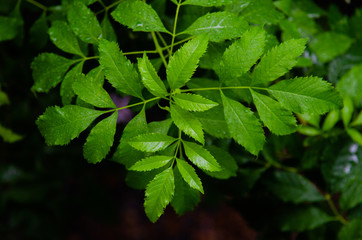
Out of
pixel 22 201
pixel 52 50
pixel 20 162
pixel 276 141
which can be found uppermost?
pixel 52 50

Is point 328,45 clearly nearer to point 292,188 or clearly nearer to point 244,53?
point 292,188

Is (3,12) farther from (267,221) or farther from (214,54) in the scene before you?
(267,221)

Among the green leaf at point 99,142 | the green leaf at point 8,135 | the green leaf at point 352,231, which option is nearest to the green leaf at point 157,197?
the green leaf at point 99,142

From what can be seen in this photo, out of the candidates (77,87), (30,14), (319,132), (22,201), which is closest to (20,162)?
(22,201)

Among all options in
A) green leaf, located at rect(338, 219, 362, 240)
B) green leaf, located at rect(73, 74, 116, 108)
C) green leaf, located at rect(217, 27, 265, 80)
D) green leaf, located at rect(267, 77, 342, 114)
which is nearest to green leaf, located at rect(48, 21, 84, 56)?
green leaf, located at rect(73, 74, 116, 108)

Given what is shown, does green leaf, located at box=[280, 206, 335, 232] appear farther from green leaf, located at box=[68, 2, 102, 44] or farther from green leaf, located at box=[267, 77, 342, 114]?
green leaf, located at box=[68, 2, 102, 44]
